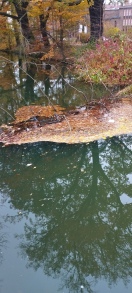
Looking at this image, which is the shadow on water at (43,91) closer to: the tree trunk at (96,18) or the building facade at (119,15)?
the tree trunk at (96,18)

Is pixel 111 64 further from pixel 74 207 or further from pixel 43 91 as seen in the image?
pixel 74 207

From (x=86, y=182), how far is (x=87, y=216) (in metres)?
1.04

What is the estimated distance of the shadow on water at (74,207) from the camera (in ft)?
12.1

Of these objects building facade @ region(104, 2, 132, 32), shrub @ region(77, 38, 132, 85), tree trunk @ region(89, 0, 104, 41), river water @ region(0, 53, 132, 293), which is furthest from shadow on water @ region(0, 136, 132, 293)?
building facade @ region(104, 2, 132, 32)

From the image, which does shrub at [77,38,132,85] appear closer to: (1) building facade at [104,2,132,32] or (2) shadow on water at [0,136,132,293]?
(2) shadow on water at [0,136,132,293]

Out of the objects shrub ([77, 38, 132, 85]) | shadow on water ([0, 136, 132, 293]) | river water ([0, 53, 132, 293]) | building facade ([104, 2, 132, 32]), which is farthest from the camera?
building facade ([104, 2, 132, 32])

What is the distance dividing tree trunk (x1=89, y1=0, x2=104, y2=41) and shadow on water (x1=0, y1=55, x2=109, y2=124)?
238cm

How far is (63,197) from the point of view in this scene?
204 inches

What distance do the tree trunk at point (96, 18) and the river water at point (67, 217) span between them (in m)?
10.2

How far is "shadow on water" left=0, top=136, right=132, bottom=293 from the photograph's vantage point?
3.68 m

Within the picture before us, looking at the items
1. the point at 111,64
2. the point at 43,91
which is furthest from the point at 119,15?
the point at 43,91

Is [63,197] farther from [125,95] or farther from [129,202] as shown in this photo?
[125,95]

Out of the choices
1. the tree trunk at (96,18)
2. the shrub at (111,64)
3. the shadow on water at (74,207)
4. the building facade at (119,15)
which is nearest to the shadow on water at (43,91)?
the shrub at (111,64)

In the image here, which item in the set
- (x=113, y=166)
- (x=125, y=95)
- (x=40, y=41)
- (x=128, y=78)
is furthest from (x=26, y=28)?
(x=113, y=166)
